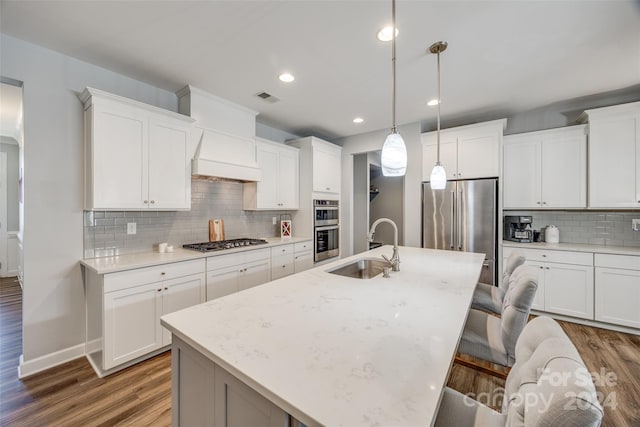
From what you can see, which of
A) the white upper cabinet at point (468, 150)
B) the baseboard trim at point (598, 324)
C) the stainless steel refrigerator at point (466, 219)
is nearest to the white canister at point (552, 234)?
the stainless steel refrigerator at point (466, 219)

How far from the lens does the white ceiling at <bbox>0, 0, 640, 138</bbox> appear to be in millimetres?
1774

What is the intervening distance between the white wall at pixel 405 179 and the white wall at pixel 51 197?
3.56m

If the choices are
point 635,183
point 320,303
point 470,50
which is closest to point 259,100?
point 470,50

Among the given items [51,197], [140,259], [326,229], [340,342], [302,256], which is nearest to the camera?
[340,342]

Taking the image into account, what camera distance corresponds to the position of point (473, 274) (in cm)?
196

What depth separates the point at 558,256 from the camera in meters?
3.14

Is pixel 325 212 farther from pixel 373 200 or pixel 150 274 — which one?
pixel 150 274

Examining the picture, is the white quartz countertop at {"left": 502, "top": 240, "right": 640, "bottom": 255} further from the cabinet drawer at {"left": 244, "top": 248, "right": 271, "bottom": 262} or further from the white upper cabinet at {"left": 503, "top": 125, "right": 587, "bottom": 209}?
the cabinet drawer at {"left": 244, "top": 248, "right": 271, "bottom": 262}

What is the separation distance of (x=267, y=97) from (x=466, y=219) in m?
2.98

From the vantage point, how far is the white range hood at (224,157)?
9.60 ft

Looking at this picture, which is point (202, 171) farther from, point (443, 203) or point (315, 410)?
point (443, 203)

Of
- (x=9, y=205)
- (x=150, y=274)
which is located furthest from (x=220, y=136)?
(x=9, y=205)

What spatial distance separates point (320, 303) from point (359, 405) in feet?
2.35

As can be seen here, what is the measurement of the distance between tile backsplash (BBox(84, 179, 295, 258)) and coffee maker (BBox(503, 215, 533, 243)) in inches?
132
